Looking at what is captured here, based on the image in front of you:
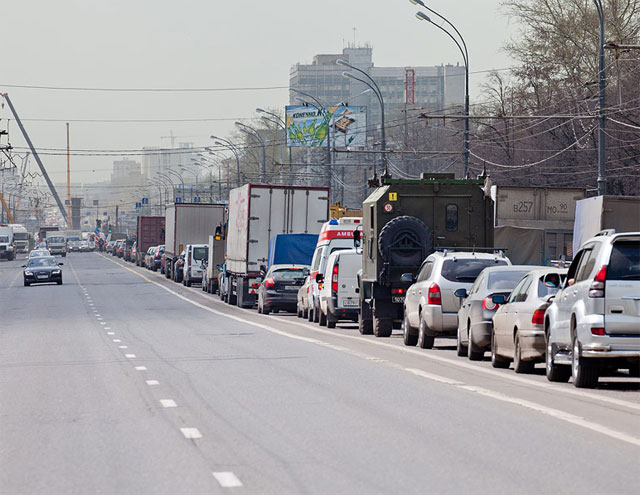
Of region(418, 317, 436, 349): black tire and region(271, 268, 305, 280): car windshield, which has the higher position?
region(271, 268, 305, 280): car windshield

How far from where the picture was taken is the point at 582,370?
15.4 metres

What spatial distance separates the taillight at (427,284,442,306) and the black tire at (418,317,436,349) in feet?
1.72

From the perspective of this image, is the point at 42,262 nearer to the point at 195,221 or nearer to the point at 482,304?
the point at 195,221

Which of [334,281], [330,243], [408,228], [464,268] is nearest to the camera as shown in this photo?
[464,268]

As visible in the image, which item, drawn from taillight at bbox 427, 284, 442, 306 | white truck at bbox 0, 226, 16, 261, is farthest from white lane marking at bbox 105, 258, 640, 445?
white truck at bbox 0, 226, 16, 261

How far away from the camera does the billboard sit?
10138cm

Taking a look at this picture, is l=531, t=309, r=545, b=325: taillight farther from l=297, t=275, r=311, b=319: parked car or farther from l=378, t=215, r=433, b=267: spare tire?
l=297, t=275, r=311, b=319: parked car

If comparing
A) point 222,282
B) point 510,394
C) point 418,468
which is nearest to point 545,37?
point 222,282

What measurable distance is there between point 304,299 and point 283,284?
8.51ft

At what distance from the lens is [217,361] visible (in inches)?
788

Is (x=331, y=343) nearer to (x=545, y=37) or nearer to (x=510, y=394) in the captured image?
(x=510, y=394)

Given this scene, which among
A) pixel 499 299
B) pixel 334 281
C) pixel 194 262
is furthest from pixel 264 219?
pixel 499 299

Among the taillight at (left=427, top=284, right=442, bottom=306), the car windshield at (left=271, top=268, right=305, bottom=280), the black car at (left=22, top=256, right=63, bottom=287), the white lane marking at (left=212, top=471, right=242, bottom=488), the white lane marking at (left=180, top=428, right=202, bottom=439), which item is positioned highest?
the taillight at (left=427, top=284, right=442, bottom=306)

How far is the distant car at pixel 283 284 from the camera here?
3834cm
